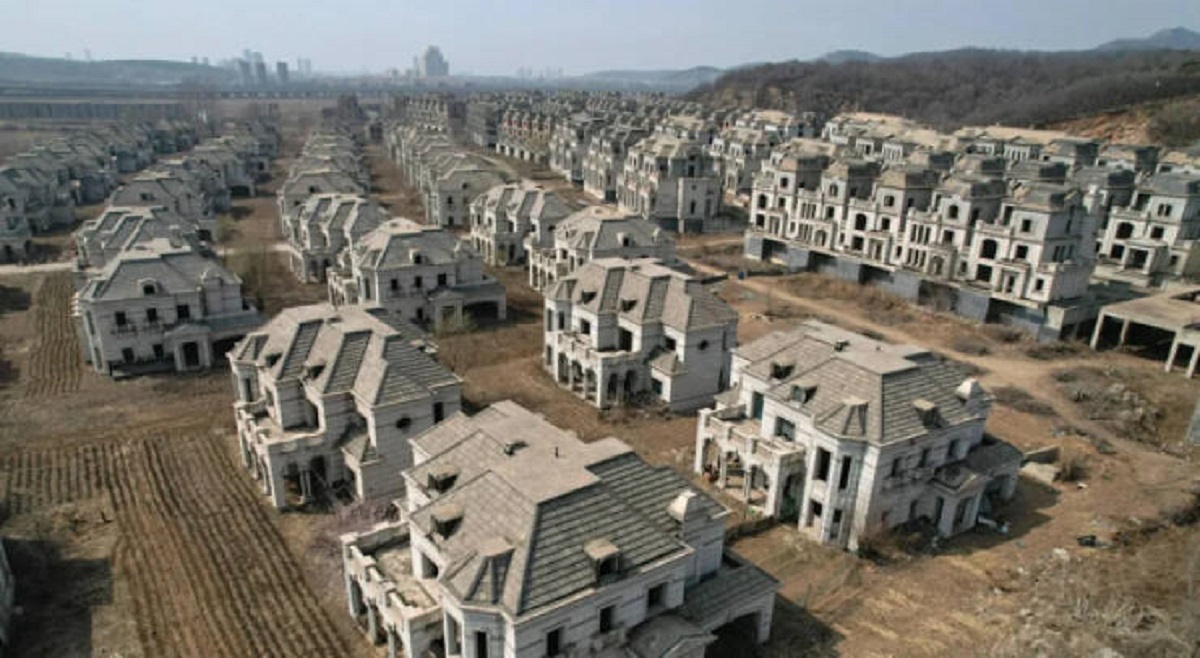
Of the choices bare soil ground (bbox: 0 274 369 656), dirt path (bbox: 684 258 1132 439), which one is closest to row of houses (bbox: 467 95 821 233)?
dirt path (bbox: 684 258 1132 439)

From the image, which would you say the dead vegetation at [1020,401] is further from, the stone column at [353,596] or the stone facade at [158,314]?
the stone facade at [158,314]

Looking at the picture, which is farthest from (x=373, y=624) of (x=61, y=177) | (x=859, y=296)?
(x=61, y=177)

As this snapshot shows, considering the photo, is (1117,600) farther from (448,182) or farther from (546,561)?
(448,182)

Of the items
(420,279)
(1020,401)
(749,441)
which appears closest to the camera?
(749,441)

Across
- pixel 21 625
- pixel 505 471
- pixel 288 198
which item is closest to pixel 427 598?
pixel 505 471

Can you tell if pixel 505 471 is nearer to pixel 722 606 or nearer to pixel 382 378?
pixel 722 606

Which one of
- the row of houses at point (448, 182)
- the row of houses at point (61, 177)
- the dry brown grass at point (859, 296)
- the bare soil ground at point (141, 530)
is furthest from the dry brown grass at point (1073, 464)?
the row of houses at point (61, 177)
